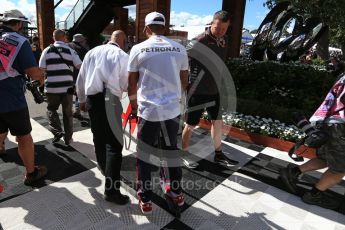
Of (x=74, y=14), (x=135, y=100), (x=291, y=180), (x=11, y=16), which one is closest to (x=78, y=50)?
(x=11, y=16)

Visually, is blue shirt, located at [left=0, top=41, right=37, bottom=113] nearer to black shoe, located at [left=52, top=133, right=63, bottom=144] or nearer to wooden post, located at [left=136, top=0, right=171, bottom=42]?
black shoe, located at [left=52, top=133, right=63, bottom=144]

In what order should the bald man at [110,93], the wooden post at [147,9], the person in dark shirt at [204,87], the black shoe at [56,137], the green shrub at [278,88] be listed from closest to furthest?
1. the bald man at [110,93]
2. the person in dark shirt at [204,87]
3. the black shoe at [56,137]
4. the green shrub at [278,88]
5. the wooden post at [147,9]

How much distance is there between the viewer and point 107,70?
8.23 ft

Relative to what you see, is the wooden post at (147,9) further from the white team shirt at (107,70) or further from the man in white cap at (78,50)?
the white team shirt at (107,70)

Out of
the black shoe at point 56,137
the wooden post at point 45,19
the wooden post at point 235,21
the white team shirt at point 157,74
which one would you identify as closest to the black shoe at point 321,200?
the white team shirt at point 157,74

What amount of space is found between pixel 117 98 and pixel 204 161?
171cm

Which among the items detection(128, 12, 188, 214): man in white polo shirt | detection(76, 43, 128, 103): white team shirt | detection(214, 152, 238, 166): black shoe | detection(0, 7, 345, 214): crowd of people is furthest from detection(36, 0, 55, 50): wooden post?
detection(128, 12, 188, 214): man in white polo shirt

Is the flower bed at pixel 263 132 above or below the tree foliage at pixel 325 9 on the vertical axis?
below

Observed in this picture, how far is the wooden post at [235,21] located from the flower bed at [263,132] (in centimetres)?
312

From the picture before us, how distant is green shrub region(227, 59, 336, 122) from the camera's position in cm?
527

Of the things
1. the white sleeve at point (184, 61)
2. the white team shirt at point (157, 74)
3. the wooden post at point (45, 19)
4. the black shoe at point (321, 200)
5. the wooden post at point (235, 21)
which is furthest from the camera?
the wooden post at point (45, 19)

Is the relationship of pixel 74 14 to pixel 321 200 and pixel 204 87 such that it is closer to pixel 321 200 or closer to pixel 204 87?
pixel 204 87

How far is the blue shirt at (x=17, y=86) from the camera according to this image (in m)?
2.59

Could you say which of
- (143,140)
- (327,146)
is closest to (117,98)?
(143,140)
